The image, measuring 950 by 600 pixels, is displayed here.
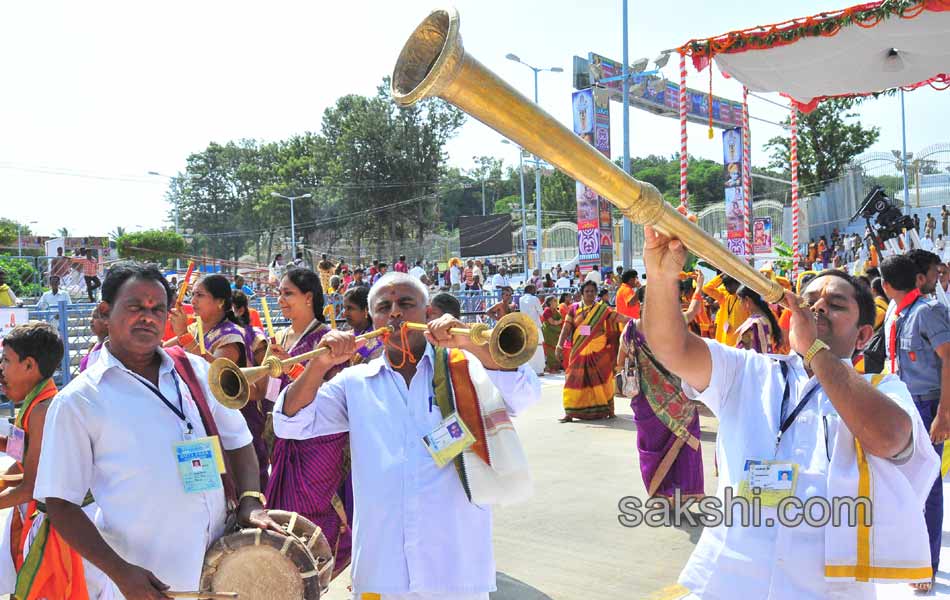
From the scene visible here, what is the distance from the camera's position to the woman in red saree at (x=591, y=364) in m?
10.5

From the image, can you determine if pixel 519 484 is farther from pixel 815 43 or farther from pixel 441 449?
pixel 815 43

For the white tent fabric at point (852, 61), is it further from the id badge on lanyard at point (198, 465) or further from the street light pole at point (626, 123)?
the street light pole at point (626, 123)

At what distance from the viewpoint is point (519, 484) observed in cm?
279

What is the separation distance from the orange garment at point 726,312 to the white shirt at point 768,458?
5.45 meters

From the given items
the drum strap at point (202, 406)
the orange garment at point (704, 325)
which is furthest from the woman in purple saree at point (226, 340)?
the orange garment at point (704, 325)

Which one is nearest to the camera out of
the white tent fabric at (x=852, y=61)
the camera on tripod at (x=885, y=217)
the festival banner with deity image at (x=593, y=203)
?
the white tent fabric at (x=852, y=61)

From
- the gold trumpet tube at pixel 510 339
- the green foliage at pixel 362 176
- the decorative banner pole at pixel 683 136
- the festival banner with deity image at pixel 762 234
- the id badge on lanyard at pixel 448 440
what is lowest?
the id badge on lanyard at pixel 448 440

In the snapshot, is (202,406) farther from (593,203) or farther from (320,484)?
(593,203)

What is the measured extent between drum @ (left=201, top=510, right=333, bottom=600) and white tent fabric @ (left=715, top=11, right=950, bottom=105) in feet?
17.8

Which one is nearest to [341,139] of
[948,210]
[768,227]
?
[768,227]

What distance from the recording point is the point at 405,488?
279cm

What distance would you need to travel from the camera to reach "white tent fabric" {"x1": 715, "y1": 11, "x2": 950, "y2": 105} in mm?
5871

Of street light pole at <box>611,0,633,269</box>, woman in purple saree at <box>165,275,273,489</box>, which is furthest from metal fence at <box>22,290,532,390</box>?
street light pole at <box>611,0,633,269</box>

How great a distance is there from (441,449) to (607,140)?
22.7 metres
